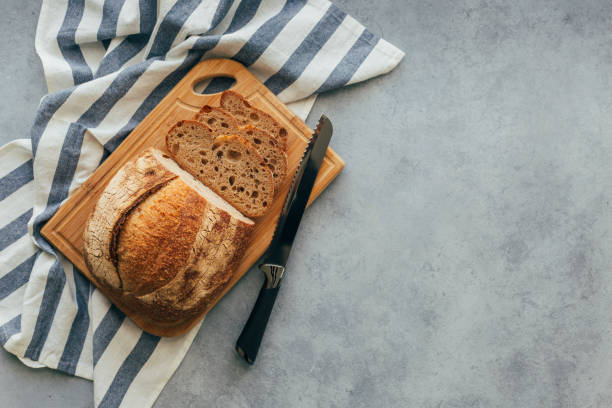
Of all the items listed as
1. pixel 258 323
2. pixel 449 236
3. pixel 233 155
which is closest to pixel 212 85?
pixel 233 155

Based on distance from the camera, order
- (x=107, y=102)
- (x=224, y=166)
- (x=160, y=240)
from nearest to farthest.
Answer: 1. (x=160, y=240)
2. (x=224, y=166)
3. (x=107, y=102)

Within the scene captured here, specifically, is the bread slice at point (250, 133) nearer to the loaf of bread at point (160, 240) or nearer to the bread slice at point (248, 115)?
the bread slice at point (248, 115)

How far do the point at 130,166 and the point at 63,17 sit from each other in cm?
81

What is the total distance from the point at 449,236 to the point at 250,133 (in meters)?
0.96

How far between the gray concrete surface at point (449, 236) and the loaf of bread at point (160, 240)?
0.32m

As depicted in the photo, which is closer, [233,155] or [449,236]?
[233,155]

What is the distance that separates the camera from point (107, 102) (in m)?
1.87

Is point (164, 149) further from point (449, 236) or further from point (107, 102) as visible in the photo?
point (449, 236)

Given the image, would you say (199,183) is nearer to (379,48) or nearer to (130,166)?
(130,166)

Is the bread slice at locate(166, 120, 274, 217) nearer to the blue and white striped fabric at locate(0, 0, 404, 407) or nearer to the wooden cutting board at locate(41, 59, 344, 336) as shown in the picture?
the wooden cutting board at locate(41, 59, 344, 336)

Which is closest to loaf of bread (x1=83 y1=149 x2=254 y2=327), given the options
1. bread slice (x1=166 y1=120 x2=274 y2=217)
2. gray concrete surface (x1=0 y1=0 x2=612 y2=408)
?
bread slice (x1=166 y1=120 x2=274 y2=217)

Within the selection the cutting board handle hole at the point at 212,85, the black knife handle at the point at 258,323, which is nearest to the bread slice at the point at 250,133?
the cutting board handle hole at the point at 212,85

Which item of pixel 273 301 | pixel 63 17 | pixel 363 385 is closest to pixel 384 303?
pixel 363 385

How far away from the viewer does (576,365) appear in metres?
1.93
